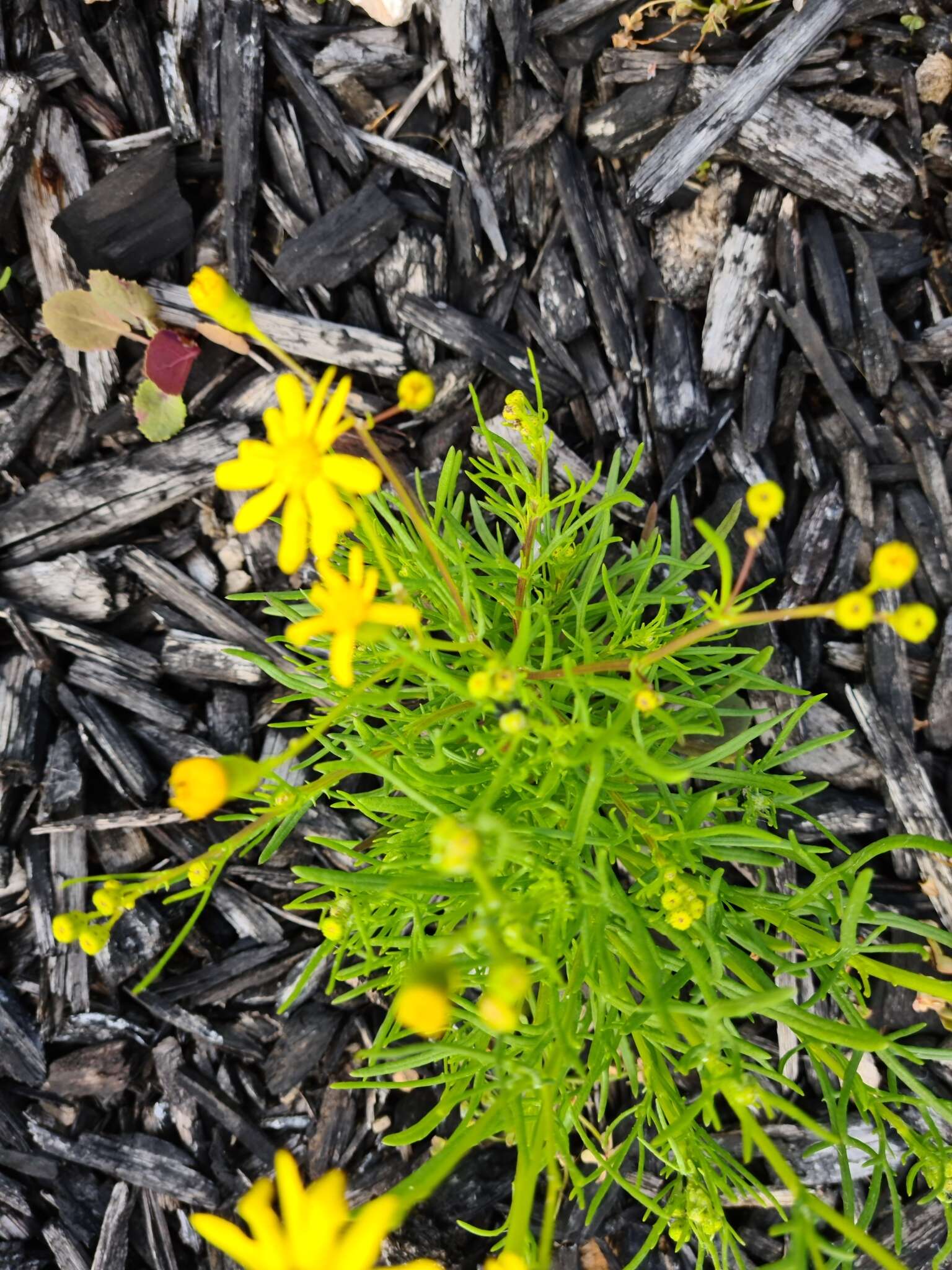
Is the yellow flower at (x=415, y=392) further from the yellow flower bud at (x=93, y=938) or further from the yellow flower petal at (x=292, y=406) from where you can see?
the yellow flower bud at (x=93, y=938)

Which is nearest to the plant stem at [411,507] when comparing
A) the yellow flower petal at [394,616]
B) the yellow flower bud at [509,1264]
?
the yellow flower petal at [394,616]

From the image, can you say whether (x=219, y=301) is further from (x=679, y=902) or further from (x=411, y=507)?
(x=679, y=902)

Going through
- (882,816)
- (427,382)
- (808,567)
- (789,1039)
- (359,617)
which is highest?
(427,382)

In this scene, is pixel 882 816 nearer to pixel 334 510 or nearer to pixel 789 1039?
pixel 789 1039

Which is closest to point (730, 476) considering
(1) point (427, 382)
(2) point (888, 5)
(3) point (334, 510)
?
(2) point (888, 5)

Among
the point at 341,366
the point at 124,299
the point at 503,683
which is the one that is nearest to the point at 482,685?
the point at 503,683

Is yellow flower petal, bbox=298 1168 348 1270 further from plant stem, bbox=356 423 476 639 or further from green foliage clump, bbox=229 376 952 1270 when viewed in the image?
plant stem, bbox=356 423 476 639
